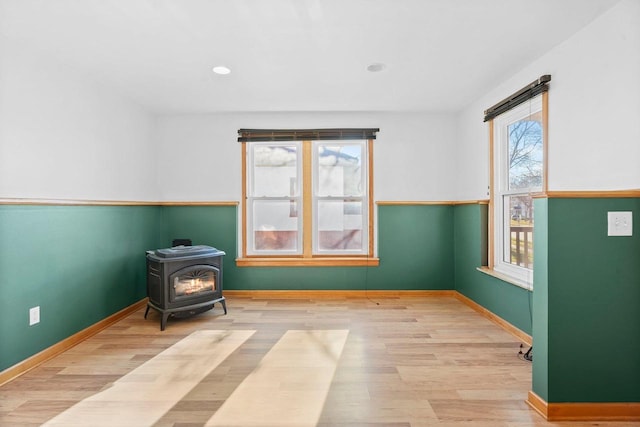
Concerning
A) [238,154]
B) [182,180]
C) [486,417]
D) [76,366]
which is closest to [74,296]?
[76,366]

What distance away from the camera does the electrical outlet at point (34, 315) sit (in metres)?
2.47

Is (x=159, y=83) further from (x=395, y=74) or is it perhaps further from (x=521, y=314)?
(x=521, y=314)

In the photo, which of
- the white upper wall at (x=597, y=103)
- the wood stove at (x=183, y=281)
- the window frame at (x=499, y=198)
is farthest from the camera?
the wood stove at (x=183, y=281)

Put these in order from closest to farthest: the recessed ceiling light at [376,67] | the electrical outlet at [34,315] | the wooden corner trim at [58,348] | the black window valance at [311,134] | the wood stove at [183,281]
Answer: the wooden corner trim at [58,348] < the electrical outlet at [34,315] < the recessed ceiling light at [376,67] < the wood stove at [183,281] < the black window valance at [311,134]

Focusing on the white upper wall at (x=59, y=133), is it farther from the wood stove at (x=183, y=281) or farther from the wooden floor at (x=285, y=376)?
the wooden floor at (x=285, y=376)

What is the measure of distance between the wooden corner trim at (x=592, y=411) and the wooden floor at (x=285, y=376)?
0.22 feet

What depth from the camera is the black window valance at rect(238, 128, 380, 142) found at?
14.1ft

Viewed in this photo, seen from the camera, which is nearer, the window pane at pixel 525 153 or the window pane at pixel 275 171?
the window pane at pixel 525 153

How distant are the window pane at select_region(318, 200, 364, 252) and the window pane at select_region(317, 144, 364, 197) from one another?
0.56 feet

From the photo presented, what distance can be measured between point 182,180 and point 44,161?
1.82m

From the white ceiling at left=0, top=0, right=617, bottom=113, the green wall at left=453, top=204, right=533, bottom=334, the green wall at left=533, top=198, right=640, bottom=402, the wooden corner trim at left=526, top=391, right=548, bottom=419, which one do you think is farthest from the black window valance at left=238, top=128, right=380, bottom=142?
the wooden corner trim at left=526, top=391, right=548, bottom=419

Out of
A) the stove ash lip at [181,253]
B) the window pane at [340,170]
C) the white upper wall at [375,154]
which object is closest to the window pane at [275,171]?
the white upper wall at [375,154]

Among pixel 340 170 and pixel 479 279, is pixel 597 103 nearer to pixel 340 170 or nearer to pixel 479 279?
pixel 479 279

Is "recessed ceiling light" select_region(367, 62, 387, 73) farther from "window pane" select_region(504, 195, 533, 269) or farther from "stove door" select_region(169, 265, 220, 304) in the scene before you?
"stove door" select_region(169, 265, 220, 304)
